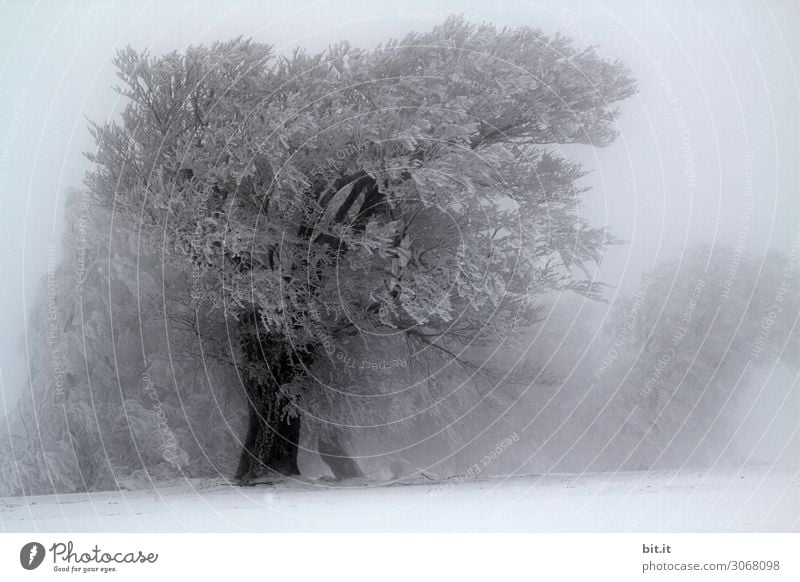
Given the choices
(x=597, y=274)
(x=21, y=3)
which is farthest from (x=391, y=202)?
(x=21, y=3)

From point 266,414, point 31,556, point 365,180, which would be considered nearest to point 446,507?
point 266,414

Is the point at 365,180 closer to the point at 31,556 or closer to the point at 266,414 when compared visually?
the point at 266,414

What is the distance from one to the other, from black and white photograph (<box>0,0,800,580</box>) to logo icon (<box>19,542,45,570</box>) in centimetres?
5

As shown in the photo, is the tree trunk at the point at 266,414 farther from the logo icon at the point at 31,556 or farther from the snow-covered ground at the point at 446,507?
the logo icon at the point at 31,556

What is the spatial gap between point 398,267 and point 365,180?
433 mm

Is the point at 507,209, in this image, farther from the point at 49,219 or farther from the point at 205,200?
the point at 49,219

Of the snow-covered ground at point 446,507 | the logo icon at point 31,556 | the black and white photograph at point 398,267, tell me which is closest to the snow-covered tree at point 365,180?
the black and white photograph at point 398,267

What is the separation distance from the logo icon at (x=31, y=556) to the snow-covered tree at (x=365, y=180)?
1.25m

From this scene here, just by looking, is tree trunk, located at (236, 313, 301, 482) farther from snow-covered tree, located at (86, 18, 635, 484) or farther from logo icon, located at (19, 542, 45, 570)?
logo icon, located at (19, 542, 45, 570)

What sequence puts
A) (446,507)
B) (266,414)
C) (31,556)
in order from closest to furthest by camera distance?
(31,556) < (446,507) < (266,414)

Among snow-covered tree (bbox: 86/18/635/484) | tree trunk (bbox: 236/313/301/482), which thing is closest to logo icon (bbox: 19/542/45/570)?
tree trunk (bbox: 236/313/301/482)

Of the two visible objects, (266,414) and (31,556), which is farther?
(266,414)

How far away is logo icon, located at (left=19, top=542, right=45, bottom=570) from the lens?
9.89ft

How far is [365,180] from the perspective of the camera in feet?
11.3
